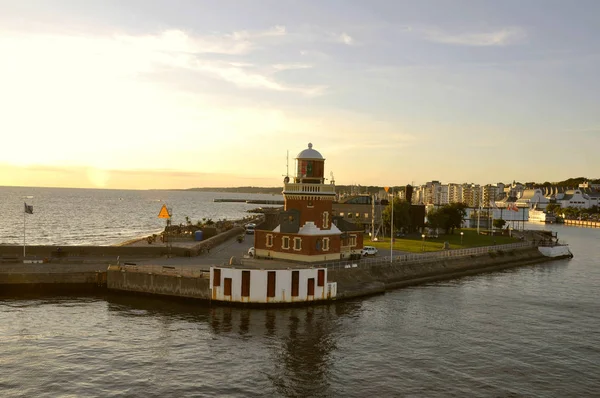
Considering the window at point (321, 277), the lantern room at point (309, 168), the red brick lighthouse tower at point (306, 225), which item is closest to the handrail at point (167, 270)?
the window at point (321, 277)

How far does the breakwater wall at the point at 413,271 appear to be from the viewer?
6009cm

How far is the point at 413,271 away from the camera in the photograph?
71.3 meters

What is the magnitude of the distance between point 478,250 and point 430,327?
1811 inches

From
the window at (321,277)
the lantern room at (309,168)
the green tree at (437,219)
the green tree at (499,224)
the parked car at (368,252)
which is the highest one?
the lantern room at (309,168)

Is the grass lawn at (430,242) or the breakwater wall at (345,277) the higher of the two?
the grass lawn at (430,242)

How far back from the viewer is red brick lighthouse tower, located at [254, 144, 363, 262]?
6275 cm

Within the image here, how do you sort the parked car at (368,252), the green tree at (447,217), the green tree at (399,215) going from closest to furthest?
the parked car at (368,252)
the green tree at (399,215)
the green tree at (447,217)

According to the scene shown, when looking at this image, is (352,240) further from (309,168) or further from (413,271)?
(309,168)

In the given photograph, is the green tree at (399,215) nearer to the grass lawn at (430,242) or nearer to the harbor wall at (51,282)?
the grass lawn at (430,242)

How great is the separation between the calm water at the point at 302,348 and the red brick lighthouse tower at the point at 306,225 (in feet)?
30.0

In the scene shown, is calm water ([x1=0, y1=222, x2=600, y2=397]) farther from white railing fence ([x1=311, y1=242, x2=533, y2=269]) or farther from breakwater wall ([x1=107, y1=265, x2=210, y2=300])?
white railing fence ([x1=311, y1=242, x2=533, y2=269])

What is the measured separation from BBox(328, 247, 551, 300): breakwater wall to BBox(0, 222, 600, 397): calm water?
248 centimetres

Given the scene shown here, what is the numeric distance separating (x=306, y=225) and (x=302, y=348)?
24430 millimetres

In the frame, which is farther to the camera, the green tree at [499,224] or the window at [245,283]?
the green tree at [499,224]
